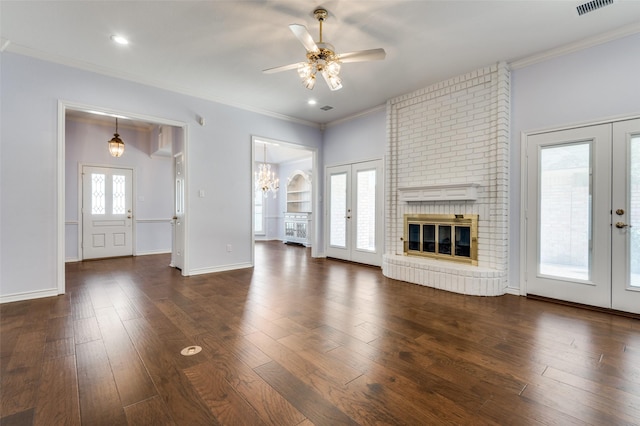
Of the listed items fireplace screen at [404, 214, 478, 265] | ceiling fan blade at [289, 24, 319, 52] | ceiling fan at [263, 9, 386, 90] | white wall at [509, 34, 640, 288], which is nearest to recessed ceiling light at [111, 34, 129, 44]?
ceiling fan at [263, 9, 386, 90]

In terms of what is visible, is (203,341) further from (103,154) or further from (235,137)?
(103,154)

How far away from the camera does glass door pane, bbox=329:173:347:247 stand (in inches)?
251

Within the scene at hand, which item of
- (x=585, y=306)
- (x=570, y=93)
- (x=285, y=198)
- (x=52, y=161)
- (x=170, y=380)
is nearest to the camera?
(x=170, y=380)

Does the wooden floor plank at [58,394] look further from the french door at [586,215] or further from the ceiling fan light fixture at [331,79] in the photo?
the french door at [586,215]

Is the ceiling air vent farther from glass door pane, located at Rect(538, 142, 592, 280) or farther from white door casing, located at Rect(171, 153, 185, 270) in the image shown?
white door casing, located at Rect(171, 153, 185, 270)

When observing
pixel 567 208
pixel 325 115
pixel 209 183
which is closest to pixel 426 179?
pixel 567 208

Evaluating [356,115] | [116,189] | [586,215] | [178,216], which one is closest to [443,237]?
[586,215]

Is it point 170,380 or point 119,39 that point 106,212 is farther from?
point 170,380

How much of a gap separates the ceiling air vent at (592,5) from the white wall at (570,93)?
2.30ft

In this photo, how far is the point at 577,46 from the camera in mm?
3408

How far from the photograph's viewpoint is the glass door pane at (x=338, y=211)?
6.36 meters

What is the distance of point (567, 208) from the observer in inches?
138

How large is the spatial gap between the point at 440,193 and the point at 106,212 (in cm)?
713

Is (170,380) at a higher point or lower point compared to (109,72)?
lower
